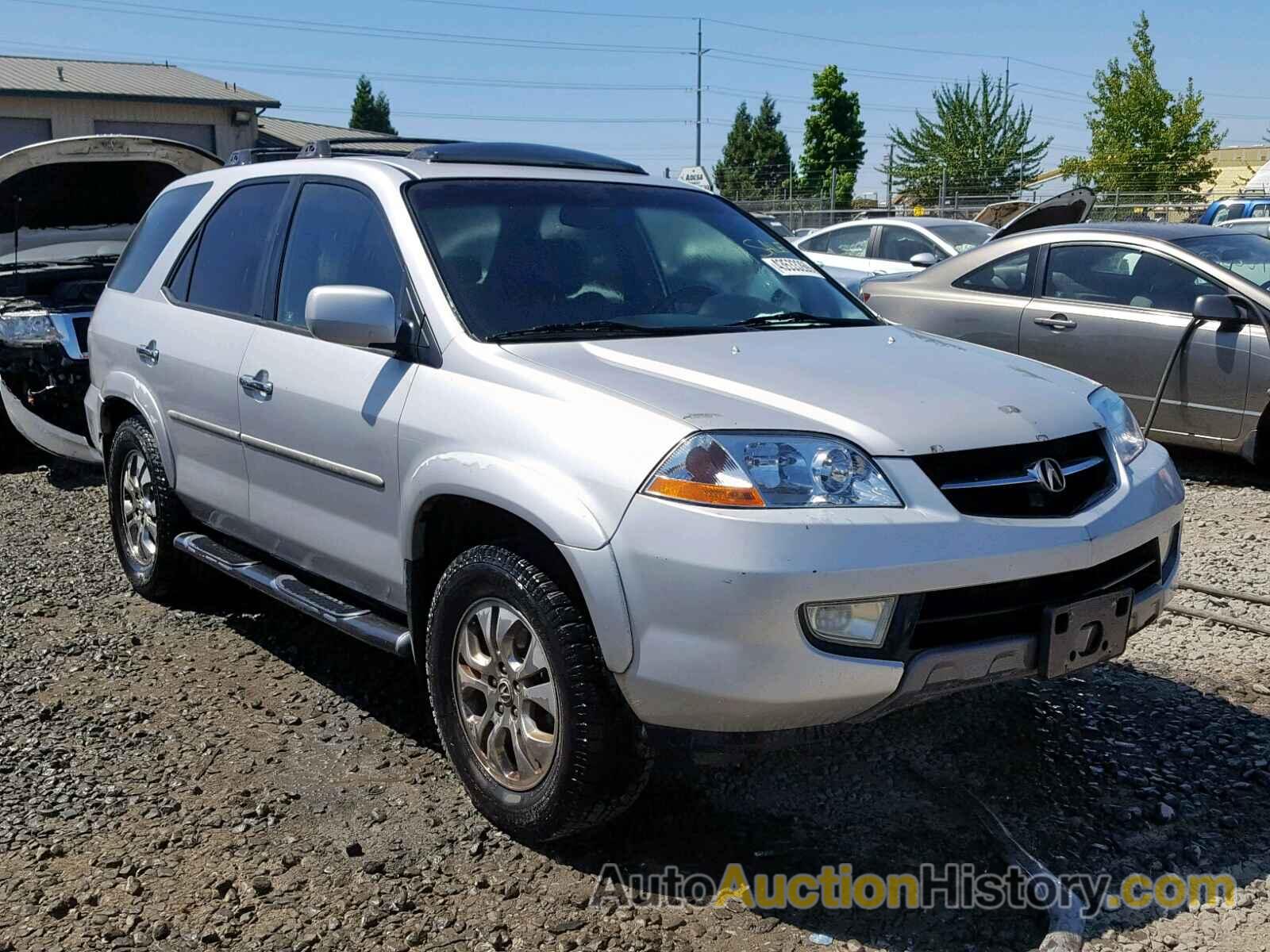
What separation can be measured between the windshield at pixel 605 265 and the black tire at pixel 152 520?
1842 millimetres

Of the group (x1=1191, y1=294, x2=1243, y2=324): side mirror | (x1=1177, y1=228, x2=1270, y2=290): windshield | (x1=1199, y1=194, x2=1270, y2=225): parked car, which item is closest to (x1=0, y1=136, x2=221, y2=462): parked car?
(x1=1191, y1=294, x2=1243, y2=324): side mirror

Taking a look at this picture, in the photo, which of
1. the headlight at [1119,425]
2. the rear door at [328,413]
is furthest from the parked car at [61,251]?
the headlight at [1119,425]

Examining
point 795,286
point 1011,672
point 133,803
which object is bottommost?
point 133,803

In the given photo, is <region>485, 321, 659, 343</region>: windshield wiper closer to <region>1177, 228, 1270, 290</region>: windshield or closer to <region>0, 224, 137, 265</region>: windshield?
<region>1177, 228, 1270, 290</region>: windshield

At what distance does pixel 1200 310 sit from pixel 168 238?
5.15 m

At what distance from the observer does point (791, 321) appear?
407cm

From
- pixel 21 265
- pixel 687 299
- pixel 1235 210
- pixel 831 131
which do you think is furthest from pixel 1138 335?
pixel 831 131

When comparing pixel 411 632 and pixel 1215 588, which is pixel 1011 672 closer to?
pixel 411 632

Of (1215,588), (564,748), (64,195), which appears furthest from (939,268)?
(564,748)

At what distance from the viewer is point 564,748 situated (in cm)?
304

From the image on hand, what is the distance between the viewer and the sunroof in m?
4.30

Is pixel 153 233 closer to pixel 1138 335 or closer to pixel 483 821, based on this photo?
pixel 483 821

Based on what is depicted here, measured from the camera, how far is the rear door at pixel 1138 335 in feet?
22.9

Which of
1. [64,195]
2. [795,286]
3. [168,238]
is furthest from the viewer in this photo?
[64,195]
